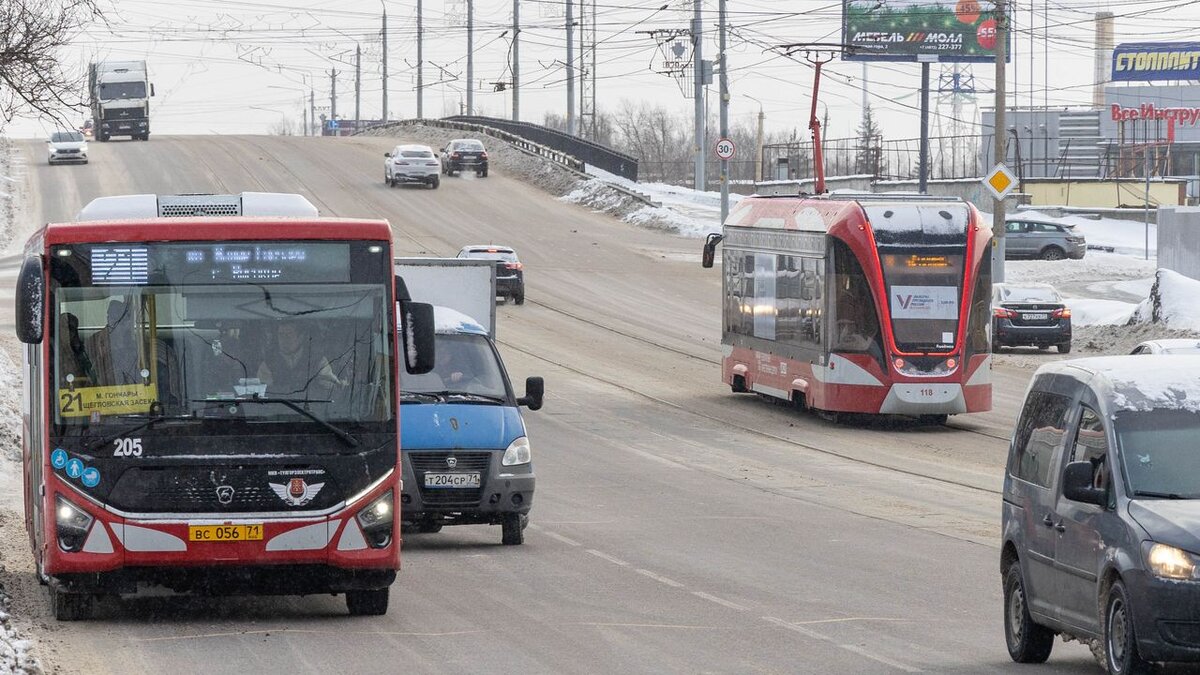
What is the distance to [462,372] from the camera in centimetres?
1645

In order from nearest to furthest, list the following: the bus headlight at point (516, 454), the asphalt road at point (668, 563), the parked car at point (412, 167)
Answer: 1. the asphalt road at point (668, 563)
2. the bus headlight at point (516, 454)
3. the parked car at point (412, 167)

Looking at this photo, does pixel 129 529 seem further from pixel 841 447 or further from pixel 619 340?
pixel 619 340

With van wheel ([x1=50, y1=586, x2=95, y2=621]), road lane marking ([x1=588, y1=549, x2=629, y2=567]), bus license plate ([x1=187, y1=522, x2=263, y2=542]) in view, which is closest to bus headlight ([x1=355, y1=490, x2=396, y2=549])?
bus license plate ([x1=187, y1=522, x2=263, y2=542])

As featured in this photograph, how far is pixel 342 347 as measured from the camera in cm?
1123

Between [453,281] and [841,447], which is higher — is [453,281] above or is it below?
above

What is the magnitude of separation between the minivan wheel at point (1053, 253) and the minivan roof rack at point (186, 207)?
4607 cm

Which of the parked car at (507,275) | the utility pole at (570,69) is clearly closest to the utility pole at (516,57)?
the utility pole at (570,69)

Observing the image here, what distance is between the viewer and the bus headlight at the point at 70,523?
10906 millimetres

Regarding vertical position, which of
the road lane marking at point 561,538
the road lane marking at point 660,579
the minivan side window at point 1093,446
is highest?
the minivan side window at point 1093,446

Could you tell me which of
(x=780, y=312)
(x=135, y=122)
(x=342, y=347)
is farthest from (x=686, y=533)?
(x=135, y=122)

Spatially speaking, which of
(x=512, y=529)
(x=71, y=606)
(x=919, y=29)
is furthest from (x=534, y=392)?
(x=919, y=29)

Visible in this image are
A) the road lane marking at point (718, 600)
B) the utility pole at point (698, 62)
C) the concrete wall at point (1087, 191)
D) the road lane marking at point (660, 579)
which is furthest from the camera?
the concrete wall at point (1087, 191)

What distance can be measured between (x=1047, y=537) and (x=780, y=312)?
19007 mm

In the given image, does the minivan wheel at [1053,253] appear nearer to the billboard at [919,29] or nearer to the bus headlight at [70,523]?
the billboard at [919,29]
